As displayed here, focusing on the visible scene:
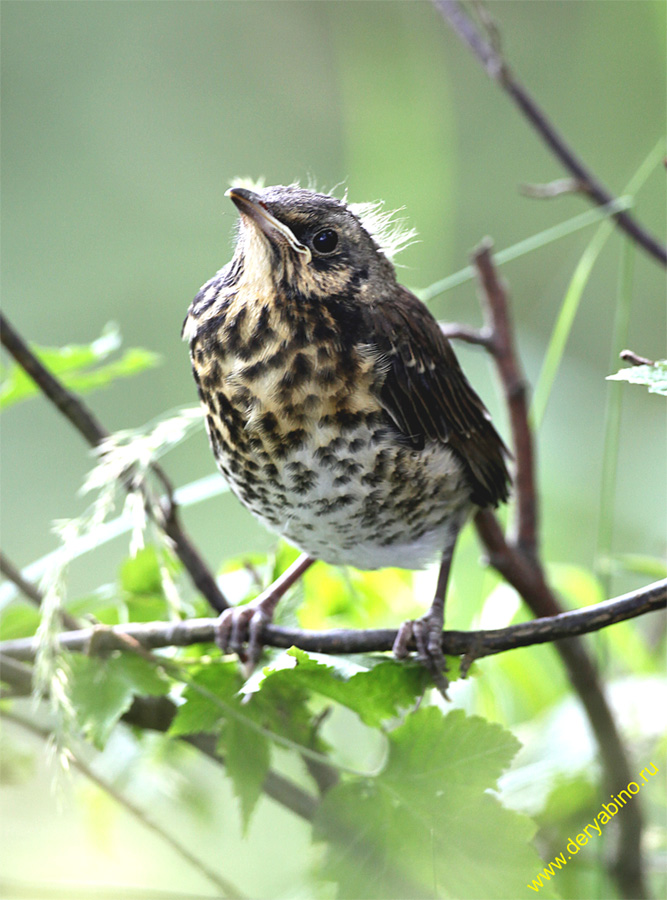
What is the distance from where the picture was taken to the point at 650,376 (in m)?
0.61

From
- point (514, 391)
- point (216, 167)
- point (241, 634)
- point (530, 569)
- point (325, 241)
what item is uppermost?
point (325, 241)

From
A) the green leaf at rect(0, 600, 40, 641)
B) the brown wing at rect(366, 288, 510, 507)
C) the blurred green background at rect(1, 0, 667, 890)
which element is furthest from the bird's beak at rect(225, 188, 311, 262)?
the blurred green background at rect(1, 0, 667, 890)

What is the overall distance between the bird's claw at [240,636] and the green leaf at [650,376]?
0.39 metres

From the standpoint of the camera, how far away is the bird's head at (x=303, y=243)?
832 mm

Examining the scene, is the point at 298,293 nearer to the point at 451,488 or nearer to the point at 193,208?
the point at 451,488

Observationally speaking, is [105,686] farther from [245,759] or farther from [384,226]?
[384,226]

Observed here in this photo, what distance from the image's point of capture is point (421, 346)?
0.97 m

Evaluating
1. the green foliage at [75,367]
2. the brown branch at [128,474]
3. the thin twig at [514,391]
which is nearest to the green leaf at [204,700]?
the brown branch at [128,474]

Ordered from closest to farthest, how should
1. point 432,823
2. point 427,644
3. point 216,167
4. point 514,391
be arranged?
point 432,823 → point 427,644 → point 514,391 → point 216,167

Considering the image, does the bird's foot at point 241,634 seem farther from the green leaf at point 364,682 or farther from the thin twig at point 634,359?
the thin twig at point 634,359

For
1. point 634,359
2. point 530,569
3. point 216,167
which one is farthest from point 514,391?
point 216,167

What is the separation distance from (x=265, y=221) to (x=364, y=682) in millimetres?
399

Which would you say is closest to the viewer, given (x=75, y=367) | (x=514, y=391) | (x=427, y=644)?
(x=427, y=644)

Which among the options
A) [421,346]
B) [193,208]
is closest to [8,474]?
[193,208]
